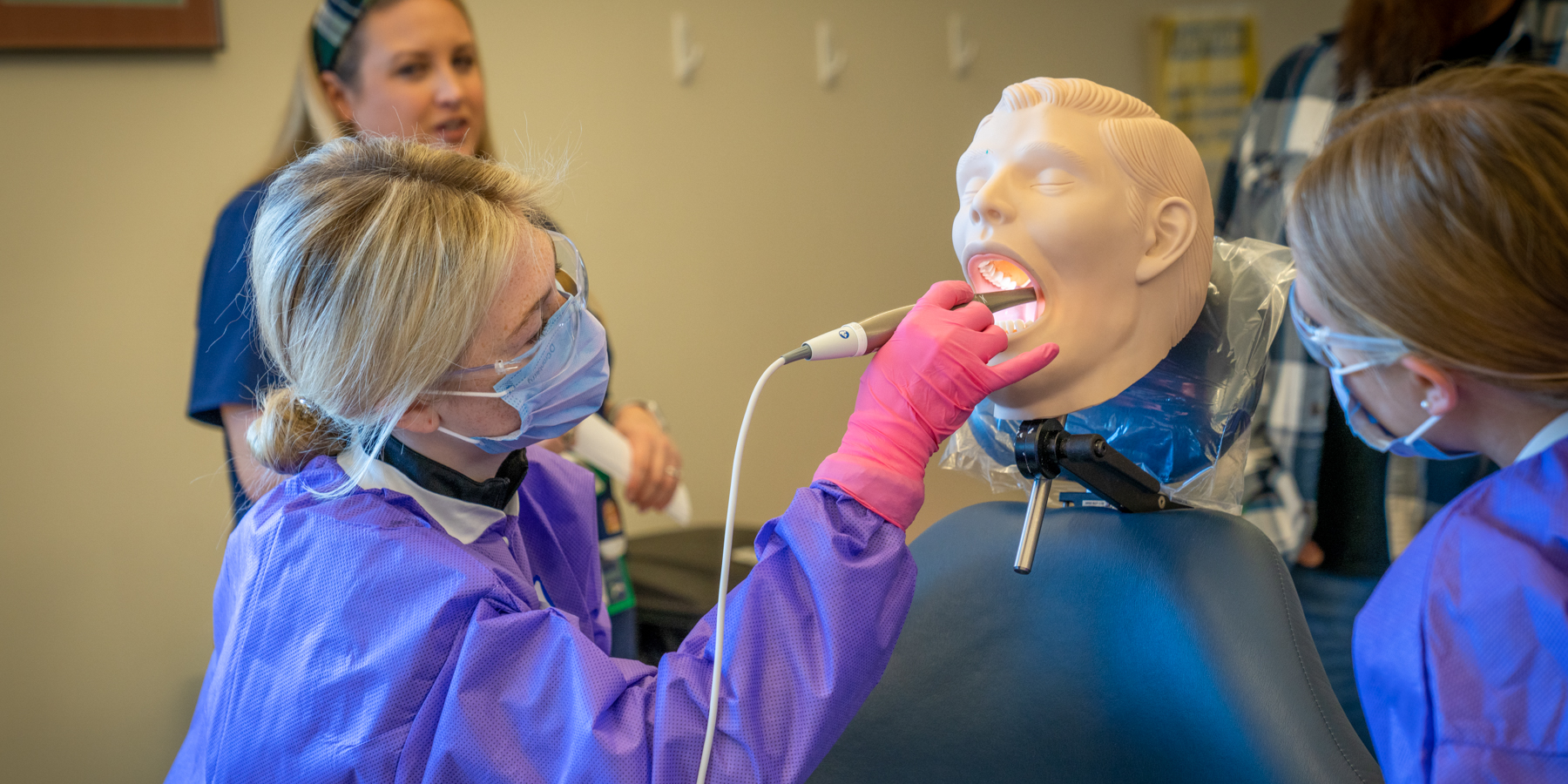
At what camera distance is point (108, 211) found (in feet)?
6.10

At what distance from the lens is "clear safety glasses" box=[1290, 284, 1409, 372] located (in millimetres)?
797

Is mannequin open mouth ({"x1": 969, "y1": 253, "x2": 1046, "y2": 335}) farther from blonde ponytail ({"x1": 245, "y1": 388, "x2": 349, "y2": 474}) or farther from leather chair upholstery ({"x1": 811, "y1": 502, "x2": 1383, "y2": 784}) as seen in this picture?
blonde ponytail ({"x1": 245, "y1": 388, "x2": 349, "y2": 474})

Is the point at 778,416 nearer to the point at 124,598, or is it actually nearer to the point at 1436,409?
the point at 124,598

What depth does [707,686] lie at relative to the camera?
0.87 m

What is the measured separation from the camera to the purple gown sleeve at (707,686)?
84cm

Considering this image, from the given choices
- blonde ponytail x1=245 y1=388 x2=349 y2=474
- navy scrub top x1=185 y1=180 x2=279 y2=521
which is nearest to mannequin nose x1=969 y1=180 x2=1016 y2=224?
blonde ponytail x1=245 y1=388 x2=349 y2=474

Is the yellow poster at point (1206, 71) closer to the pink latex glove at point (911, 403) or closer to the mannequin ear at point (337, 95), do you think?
the mannequin ear at point (337, 95)

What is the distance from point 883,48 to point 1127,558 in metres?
2.19

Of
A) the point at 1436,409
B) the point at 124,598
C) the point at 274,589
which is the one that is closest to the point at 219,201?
the point at 124,598

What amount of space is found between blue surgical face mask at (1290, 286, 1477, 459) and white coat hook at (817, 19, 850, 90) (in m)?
2.02

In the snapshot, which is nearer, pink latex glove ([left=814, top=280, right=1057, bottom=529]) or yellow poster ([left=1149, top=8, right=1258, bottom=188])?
pink latex glove ([left=814, top=280, right=1057, bottom=529])

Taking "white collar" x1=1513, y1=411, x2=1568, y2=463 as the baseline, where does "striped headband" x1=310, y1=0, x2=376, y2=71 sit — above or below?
above

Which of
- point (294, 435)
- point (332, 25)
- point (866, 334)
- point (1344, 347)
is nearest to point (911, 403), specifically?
point (866, 334)

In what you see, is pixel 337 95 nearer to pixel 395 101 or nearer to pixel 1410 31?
pixel 395 101
